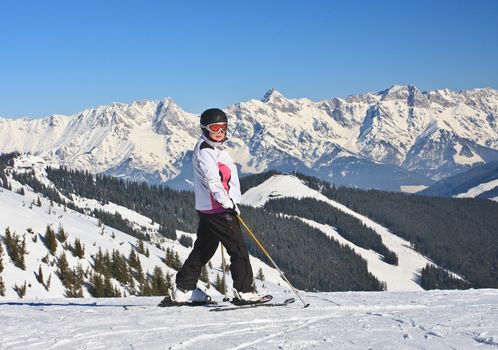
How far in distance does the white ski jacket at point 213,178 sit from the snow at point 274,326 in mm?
2028

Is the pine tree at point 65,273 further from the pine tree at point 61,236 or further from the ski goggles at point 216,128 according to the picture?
the ski goggles at point 216,128

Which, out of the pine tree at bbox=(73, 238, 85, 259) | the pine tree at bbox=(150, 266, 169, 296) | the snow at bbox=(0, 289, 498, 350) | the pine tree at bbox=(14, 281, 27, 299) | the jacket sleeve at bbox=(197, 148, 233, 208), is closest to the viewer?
the snow at bbox=(0, 289, 498, 350)

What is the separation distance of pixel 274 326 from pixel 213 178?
2.98 meters

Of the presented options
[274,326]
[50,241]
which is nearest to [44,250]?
[50,241]

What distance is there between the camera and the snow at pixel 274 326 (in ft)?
25.2

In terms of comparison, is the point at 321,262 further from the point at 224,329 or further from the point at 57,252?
the point at 224,329

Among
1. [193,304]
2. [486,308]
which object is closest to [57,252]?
[193,304]

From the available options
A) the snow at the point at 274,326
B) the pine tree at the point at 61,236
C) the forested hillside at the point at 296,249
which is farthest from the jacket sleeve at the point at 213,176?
the forested hillside at the point at 296,249

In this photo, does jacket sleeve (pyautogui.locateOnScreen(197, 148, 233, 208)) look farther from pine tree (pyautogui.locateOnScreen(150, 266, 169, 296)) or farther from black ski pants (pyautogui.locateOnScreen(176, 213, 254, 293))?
pine tree (pyautogui.locateOnScreen(150, 266, 169, 296))

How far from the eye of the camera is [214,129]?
426 inches

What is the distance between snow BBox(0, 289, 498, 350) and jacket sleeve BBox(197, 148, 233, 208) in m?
2.06

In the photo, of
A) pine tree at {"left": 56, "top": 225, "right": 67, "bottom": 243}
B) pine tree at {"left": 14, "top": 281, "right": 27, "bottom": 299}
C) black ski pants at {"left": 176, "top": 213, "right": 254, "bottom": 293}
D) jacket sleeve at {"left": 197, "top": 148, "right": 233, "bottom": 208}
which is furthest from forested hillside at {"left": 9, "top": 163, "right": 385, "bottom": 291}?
jacket sleeve at {"left": 197, "top": 148, "right": 233, "bottom": 208}

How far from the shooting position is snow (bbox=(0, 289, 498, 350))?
7.68 metres

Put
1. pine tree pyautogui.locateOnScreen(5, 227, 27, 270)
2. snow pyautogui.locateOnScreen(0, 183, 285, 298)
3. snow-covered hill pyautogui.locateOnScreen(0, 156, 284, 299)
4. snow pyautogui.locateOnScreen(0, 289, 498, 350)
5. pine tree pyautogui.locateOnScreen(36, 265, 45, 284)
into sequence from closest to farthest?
snow pyautogui.locateOnScreen(0, 289, 498, 350) < snow pyautogui.locateOnScreen(0, 183, 285, 298) < snow-covered hill pyautogui.locateOnScreen(0, 156, 284, 299) < pine tree pyautogui.locateOnScreen(36, 265, 45, 284) < pine tree pyautogui.locateOnScreen(5, 227, 27, 270)
